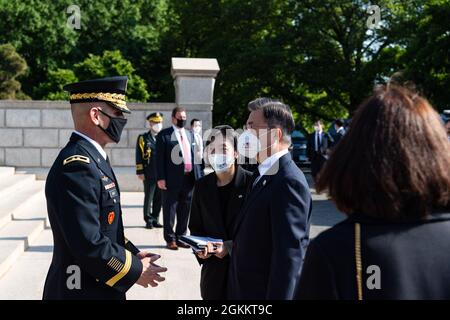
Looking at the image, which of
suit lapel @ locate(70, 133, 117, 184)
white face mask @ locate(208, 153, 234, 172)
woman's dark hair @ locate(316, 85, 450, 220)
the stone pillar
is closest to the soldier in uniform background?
the stone pillar

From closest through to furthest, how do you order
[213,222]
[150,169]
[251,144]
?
[251,144], [213,222], [150,169]

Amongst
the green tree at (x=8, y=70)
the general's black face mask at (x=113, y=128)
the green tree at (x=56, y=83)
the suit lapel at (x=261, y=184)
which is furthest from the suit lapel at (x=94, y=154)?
the green tree at (x=56, y=83)

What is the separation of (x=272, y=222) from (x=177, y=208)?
19.2ft

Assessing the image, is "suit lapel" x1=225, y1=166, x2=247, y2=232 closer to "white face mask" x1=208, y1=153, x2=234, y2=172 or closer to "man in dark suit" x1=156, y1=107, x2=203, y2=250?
"white face mask" x1=208, y1=153, x2=234, y2=172

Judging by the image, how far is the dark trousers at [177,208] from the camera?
8734 millimetres

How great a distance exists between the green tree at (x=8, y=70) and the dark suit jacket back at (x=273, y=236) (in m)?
24.5

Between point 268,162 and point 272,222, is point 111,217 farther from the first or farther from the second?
point 268,162

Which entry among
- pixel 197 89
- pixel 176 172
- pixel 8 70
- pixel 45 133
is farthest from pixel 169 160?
pixel 8 70

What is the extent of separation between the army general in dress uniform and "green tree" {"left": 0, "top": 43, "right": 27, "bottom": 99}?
79.3 ft

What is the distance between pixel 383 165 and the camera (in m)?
1.79

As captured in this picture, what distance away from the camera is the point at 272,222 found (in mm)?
3236

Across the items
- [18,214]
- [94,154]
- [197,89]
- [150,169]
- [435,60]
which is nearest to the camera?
[94,154]

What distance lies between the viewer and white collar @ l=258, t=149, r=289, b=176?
353 cm
